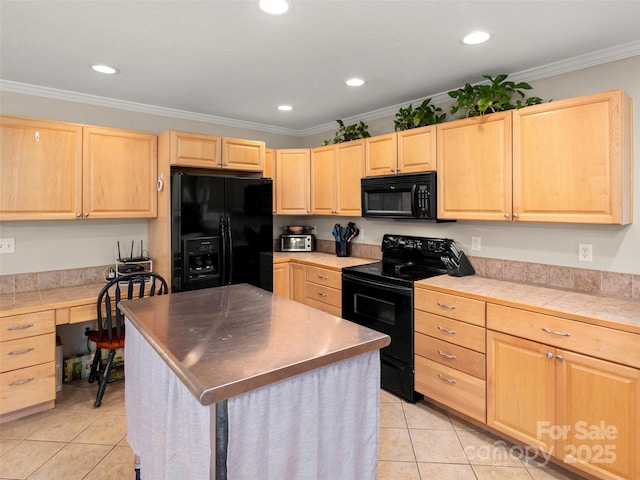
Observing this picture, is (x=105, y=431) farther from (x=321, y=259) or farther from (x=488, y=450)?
(x=488, y=450)

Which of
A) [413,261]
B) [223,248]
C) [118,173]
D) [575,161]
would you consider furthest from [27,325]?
[575,161]

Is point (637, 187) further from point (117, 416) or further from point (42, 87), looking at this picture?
point (42, 87)

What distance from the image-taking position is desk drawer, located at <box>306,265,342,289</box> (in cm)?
344

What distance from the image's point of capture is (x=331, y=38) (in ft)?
7.13

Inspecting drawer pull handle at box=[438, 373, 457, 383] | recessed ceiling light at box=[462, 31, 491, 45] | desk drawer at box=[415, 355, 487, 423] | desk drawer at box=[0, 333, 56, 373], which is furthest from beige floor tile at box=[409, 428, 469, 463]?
desk drawer at box=[0, 333, 56, 373]

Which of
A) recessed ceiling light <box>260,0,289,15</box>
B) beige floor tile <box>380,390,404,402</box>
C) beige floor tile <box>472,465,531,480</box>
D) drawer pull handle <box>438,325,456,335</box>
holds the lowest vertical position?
beige floor tile <box>472,465,531,480</box>

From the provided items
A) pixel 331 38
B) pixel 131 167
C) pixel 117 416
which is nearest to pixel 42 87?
pixel 131 167

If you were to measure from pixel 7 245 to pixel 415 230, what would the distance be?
344cm

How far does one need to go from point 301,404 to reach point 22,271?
2.96 m

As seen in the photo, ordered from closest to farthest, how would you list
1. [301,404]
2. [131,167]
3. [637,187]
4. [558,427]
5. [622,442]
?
1. [301,404]
2. [622,442]
3. [558,427]
4. [637,187]
5. [131,167]

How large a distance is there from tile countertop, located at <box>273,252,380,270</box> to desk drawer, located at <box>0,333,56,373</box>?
198 centimetres

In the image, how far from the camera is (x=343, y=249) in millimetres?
4094

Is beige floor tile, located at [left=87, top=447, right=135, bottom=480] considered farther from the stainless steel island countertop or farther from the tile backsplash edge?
the tile backsplash edge

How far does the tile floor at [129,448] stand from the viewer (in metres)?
2.12
